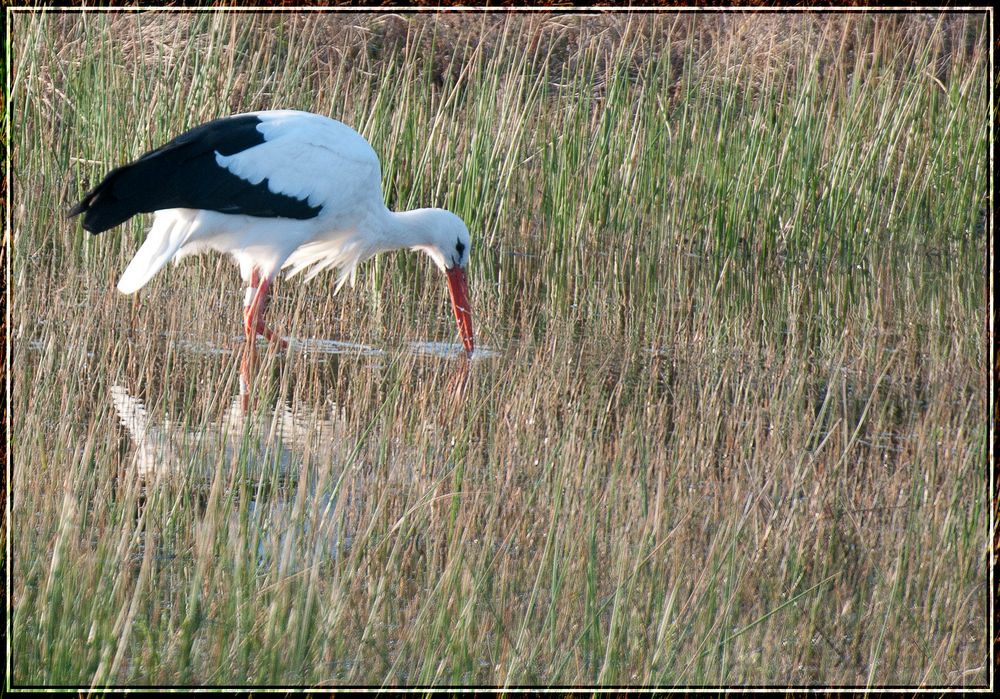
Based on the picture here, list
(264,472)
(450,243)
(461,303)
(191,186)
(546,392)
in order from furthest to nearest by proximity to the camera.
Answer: (450,243), (461,303), (191,186), (546,392), (264,472)

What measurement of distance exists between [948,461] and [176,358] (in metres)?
2.89

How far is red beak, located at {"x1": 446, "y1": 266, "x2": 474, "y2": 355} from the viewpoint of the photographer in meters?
5.98

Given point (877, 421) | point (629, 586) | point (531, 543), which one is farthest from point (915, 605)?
point (877, 421)

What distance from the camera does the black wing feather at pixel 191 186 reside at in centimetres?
517

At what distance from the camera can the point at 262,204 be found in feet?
19.0

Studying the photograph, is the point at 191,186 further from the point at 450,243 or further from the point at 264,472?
the point at 264,472

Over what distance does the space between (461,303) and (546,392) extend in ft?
5.45

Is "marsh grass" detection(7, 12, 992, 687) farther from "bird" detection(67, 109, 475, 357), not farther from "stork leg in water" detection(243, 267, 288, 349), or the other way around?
"bird" detection(67, 109, 475, 357)

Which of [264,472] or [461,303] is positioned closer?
[264,472]

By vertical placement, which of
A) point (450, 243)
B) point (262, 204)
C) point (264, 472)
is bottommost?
point (264, 472)

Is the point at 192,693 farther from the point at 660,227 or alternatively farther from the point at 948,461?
the point at 660,227

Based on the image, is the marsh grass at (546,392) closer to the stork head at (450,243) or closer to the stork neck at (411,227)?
the stork head at (450,243)

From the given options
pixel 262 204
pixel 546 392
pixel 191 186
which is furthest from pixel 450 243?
pixel 546 392

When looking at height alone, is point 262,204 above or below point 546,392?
above
